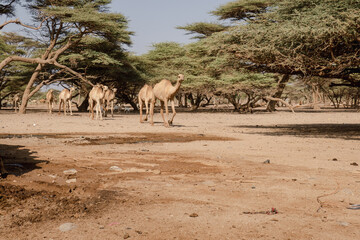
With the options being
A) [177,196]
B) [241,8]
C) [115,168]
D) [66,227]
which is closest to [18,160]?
[115,168]

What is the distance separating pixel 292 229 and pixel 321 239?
27 centimetres

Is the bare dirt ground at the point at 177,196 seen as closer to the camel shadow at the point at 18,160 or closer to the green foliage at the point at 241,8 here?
the camel shadow at the point at 18,160

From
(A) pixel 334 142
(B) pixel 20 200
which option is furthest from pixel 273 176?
(A) pixel 334 142

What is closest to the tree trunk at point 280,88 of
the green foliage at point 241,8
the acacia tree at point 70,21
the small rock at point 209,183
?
the green foliage at point 241,8

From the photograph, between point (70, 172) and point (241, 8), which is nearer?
point (70, 172)

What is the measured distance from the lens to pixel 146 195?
407 cm

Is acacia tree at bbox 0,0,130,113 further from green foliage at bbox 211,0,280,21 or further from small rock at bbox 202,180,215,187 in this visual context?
small rock at bbox 202,180,215,187

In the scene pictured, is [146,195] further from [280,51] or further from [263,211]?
[280,51]

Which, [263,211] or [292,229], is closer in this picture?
[292,229]

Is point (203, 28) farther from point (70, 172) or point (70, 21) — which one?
point (70, 172)

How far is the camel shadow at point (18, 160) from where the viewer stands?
17.3 ft

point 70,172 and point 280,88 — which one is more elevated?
point 280,88

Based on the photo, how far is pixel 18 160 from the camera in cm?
609

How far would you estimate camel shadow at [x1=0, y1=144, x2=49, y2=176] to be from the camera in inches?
207
